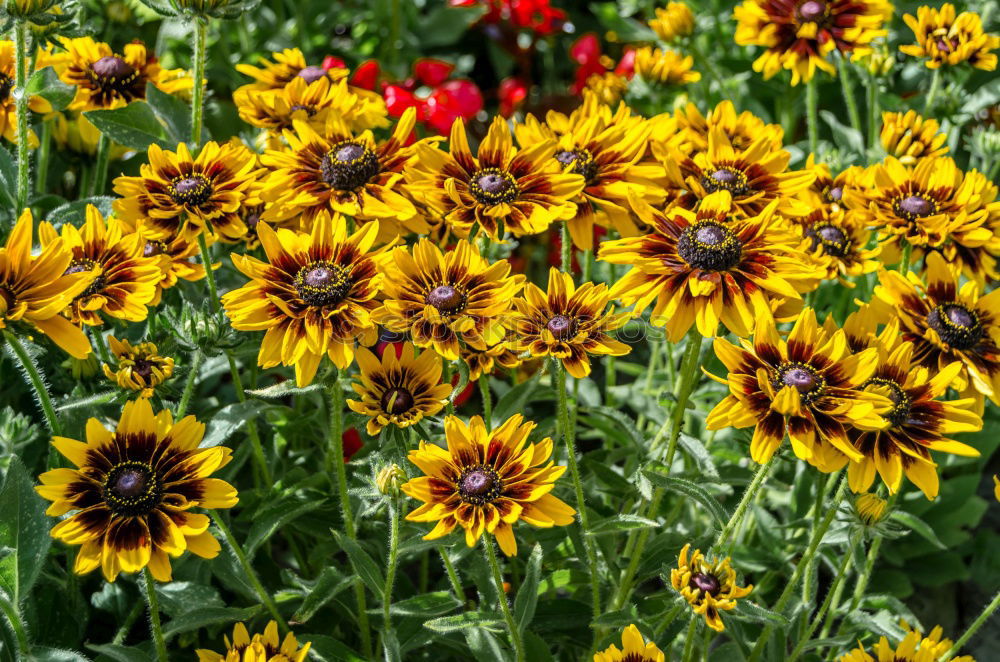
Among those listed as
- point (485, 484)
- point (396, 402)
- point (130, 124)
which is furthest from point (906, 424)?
point (130, 124)

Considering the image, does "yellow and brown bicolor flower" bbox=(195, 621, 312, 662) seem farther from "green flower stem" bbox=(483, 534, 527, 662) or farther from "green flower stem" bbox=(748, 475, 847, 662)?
"green flower stem" bbox=(748, 475, 847, 662)

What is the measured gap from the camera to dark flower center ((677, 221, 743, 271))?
1240mm

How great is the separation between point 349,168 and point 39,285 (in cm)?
44

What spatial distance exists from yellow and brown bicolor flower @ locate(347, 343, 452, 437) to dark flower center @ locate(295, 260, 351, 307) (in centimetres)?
9

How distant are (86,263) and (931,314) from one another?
1183 millimetres

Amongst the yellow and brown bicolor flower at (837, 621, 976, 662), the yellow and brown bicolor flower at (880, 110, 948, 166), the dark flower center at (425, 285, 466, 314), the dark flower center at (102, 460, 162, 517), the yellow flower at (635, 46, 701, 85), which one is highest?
the dark flower center at (425, 285, 466, 314)

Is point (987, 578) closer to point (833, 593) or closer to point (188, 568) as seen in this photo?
point (833, 593)

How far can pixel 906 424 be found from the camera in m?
1.24

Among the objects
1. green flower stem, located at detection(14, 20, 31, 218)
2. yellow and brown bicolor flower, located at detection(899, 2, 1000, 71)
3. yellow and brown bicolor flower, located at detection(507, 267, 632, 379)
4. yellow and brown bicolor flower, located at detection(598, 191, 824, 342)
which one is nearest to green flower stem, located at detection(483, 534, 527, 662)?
yellow and brown bicolor flower, located at detection(507, 267, 632, 379)

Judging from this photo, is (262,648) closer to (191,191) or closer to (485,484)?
(485,484)

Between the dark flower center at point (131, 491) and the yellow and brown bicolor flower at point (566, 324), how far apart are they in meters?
0.47

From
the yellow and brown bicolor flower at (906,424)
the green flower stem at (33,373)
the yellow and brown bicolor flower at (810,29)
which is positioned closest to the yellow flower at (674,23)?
the yellow and brown bicolor flower at (810,29)

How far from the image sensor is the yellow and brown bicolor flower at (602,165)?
4.58 feet

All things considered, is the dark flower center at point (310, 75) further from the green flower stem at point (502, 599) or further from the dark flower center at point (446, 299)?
the green flower stem at point (502, 599)
